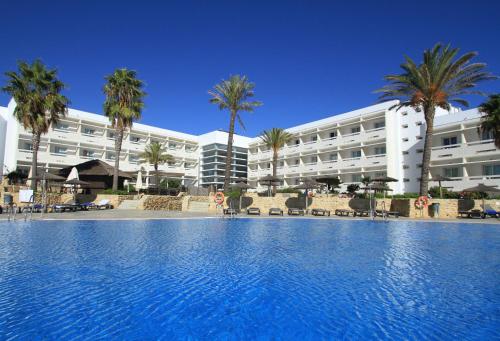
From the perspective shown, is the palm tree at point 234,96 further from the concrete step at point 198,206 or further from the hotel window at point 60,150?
the hotel window at point 60,150

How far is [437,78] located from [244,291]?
84.1ft

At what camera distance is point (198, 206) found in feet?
101

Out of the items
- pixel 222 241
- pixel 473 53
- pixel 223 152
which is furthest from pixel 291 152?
pixel 222 241

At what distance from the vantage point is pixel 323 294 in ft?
20.2

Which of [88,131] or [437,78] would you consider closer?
[437,78]

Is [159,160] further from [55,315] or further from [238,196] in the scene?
[55,315]

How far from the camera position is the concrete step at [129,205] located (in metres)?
28.2

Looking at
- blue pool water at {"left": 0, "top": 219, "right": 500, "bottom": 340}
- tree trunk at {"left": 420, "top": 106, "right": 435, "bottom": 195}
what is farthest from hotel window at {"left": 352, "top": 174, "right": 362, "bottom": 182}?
blue pool water at {"left": 0, "top": 219, "right": 500, "bottom": 340}

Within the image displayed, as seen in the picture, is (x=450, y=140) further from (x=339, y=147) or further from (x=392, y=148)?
(x=339, y=147)

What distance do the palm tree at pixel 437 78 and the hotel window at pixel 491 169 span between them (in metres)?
12.4

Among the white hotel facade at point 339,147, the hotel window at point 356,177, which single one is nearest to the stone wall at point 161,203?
the white hotel facade at point 339,147

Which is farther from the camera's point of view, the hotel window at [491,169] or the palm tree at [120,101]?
the hotel window at [491,169]

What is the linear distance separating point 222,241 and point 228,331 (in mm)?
7920

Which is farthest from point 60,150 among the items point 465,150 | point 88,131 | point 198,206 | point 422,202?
point 465,150
